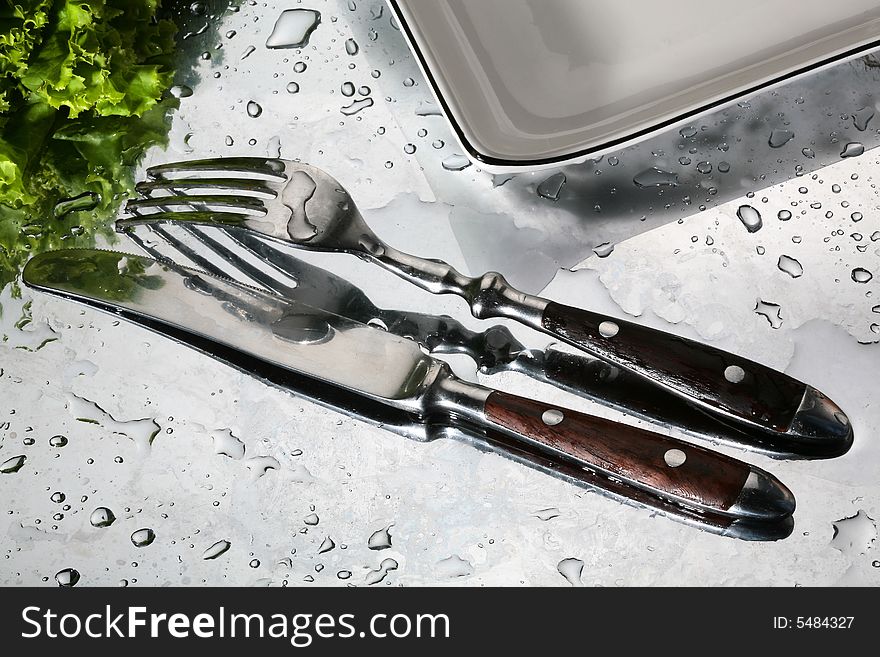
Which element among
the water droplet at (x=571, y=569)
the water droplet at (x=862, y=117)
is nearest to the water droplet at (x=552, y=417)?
the water droplet at (x=571, y=569)

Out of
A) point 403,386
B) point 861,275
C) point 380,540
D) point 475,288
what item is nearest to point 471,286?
point 475,288

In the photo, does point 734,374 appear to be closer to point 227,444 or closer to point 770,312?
point 770,312

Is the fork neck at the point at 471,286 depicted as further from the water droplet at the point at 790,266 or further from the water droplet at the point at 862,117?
the water droplet at the point at 862,117

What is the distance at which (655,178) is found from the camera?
2.61 feet

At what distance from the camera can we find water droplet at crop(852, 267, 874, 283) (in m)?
0.73

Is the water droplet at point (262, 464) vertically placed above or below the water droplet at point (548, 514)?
below

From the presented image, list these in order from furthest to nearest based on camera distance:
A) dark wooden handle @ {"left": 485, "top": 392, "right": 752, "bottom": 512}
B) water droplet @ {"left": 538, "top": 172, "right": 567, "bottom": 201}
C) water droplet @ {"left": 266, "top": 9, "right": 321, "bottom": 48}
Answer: water droplet @ {"left": 266, "top": 9, "right": 321, "bottom": 48}
water droplet @ {"left": 538, "top": 172, "right": 567, "bottom": 201}
dark wooden handle @ {"left": 485, "top": 392, "right": 752, "bottom": 512}

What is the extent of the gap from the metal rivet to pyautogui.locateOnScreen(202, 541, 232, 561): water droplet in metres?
0.33

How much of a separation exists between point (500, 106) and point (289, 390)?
30 cm

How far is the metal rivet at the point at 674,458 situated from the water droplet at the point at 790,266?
0.75 ft

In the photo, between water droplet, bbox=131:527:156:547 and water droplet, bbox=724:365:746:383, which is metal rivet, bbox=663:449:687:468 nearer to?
water droplet, bbox=724:365:746:383

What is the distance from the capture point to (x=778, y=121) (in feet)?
2.66

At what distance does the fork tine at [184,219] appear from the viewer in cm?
74

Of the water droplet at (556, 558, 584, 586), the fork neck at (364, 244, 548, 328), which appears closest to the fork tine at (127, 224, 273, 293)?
the fork neck at (364, 244, 548, 328)
